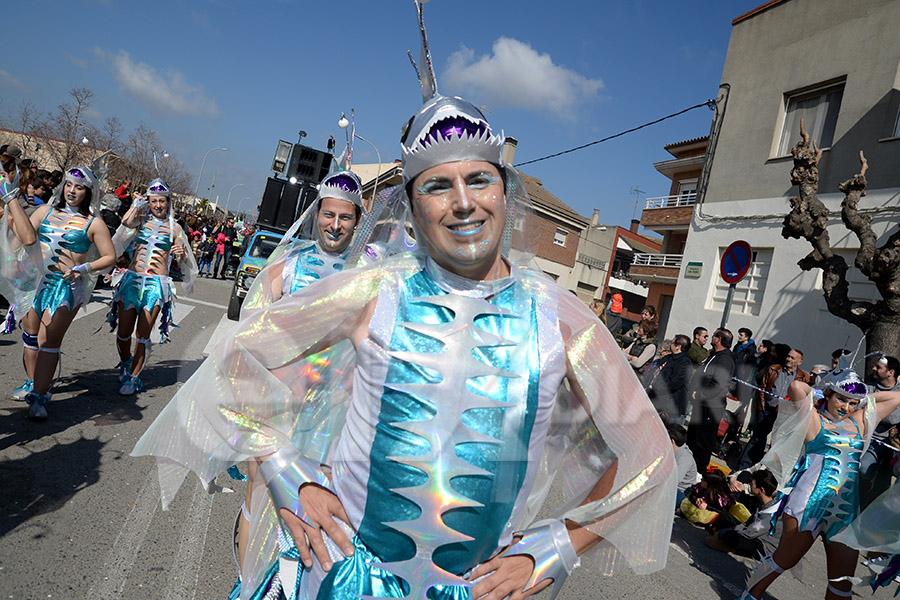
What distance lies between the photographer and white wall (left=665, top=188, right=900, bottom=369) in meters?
11.7

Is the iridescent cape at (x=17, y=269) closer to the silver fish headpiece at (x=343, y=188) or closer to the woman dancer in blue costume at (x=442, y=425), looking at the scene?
the silver fish headpiece at (x=343, y=188)

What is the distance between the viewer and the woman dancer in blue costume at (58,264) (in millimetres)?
4961

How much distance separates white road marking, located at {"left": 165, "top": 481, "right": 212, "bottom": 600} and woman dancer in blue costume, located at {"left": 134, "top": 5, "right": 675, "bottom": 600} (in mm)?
1765

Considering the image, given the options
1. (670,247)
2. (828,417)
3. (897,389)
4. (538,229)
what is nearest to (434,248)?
(538,229)

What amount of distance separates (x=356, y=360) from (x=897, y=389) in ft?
17.7

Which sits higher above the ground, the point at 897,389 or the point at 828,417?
the point at 897,389

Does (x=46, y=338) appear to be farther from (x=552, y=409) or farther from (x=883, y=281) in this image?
(x=883, y=281)

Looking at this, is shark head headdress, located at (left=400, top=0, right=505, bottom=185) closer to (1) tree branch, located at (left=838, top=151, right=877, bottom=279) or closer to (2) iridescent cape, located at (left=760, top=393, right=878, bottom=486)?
(2) iridescent cape, located at (left=760, top=393, right=878, bottom=486)

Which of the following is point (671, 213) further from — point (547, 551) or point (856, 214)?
point (547, 551)

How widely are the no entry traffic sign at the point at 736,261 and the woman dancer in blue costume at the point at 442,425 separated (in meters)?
6.79

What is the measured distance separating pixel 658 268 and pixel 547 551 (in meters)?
22.2

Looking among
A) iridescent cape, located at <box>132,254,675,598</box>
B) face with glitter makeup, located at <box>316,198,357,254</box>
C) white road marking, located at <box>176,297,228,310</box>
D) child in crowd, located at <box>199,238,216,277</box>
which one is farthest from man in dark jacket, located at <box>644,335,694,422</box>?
child in crowd, located at <box>199,238,216,277</box>

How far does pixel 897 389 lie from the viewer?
5.16 metres

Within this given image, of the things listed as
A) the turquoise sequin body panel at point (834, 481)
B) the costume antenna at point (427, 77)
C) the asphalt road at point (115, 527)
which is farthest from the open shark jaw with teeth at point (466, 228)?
the turquoise sequin body panel at point (834, 481)
